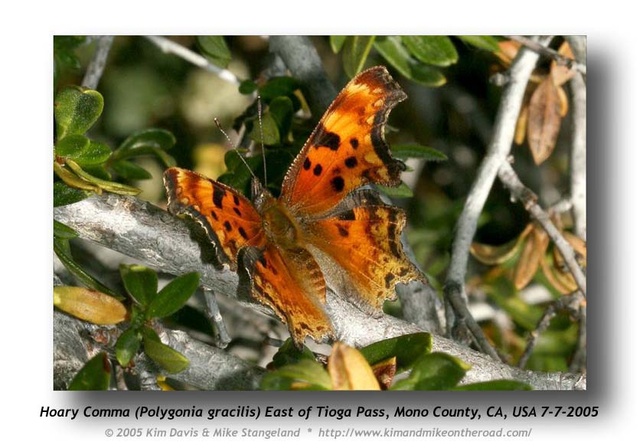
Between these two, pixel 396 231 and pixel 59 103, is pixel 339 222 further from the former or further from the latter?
pixel 59 103

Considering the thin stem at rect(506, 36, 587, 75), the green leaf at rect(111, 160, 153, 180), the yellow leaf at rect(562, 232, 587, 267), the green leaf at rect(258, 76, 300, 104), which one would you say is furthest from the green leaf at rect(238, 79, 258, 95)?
the yellow leaf at rect(562, 232, 587, 267)

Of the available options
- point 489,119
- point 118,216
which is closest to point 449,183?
point 489,119

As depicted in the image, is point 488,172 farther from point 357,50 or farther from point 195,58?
point 195,58

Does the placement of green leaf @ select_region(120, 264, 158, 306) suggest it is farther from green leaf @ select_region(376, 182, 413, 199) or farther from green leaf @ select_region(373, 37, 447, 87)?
green leaf @ select_region(373, 37, 447, 87)

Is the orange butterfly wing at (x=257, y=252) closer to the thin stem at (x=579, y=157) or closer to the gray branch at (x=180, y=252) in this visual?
the gray branch at (x=180, y=252)

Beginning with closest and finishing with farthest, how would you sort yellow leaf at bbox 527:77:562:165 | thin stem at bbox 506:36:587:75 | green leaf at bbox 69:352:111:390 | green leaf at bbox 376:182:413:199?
green leaf at bbox 69:352:111:390 → green leaf at bbox 376:182:413:199 → thin stem at bbox 506:36:587:75 → yellow leaf at bbox 527:77:562:165

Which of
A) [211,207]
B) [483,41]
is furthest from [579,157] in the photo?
[211,207]
